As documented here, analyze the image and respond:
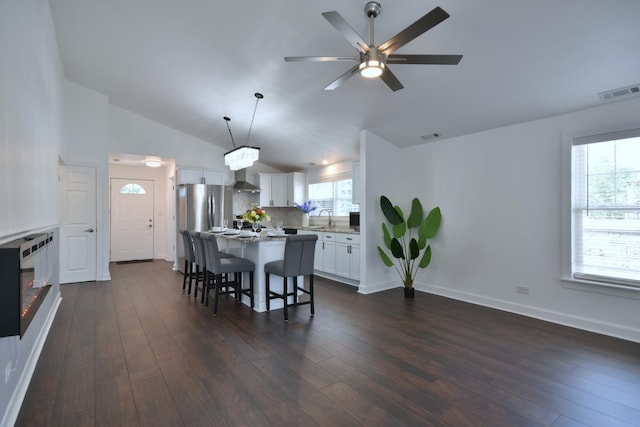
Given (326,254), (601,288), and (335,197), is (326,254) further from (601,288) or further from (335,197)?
(601,288)

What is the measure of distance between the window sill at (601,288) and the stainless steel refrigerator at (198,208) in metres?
5.98

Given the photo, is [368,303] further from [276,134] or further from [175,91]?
[175,91]

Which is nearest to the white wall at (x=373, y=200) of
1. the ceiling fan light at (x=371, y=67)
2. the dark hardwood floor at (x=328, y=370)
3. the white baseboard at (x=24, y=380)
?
the dark hardwood floor at (x=328, y=370)

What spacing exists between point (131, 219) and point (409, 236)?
23.6 ft

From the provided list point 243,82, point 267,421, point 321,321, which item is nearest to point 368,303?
point 321,321

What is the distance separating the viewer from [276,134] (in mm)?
5965

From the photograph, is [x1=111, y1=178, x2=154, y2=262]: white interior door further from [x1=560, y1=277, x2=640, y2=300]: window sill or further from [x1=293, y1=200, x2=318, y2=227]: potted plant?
[x1=560, y1=277, x2=640, y2=300]: window sill

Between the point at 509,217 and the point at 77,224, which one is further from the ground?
the point at 509,217

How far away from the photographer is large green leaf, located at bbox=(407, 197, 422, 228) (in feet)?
15.7

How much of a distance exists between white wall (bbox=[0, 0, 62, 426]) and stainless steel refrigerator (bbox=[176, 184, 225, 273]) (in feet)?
9.63

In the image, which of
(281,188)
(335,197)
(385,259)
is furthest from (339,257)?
(281,188)

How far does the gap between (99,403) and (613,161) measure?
5.01 m

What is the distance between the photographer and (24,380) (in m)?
2.20

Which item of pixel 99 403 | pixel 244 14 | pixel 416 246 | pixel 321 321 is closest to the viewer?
pixel 99 403
